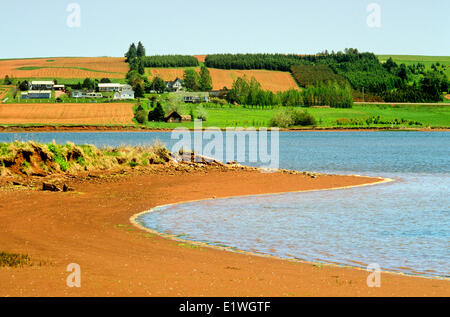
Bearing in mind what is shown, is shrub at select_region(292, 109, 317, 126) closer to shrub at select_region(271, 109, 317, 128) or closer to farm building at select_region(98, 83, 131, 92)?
shrub at select_region(271, 109, 317, 128)

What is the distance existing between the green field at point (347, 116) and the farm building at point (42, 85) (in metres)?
59.6

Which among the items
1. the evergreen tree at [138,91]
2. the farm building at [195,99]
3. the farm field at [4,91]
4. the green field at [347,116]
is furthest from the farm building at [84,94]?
the green field at [347,116]

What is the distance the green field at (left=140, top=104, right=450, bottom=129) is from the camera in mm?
136625

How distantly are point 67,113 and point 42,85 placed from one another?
5999 centimetres

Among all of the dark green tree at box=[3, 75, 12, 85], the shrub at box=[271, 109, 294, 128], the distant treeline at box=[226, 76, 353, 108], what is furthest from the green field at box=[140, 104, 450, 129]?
the dark green tree at box=[3, 75, 12, 85]

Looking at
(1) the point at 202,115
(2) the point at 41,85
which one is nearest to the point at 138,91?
(2) the point at 41,85

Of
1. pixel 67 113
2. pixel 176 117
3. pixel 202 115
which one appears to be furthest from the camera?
pixel 67 113

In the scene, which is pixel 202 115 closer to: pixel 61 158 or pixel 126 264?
pixel 61 158

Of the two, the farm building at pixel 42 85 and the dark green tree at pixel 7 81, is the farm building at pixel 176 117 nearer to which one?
the farm building at pixel 42 85

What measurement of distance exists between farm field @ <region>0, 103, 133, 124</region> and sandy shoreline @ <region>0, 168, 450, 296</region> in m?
110

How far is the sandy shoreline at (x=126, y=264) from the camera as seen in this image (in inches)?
444

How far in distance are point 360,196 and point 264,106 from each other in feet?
478

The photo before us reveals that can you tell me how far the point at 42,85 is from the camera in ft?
643
